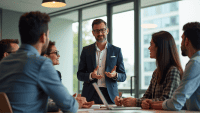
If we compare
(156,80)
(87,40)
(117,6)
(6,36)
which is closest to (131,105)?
(156,80)

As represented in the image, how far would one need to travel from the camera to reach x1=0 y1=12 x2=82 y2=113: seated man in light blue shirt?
1337 mm

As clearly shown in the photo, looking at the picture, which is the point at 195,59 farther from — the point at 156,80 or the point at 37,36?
the point at 37,36

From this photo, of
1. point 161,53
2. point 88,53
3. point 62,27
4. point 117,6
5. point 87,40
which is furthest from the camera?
point 62,27

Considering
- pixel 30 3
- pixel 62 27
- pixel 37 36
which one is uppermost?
pixel 30 3

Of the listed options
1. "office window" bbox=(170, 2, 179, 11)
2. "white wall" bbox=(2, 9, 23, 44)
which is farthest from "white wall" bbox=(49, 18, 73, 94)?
"office window" bbox=(170, 2, 179, 11)

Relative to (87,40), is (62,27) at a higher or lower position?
higher

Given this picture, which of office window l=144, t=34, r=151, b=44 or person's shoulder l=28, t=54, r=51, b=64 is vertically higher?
office window l=144, t=34, r=151, b=44

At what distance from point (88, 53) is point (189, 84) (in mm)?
1726

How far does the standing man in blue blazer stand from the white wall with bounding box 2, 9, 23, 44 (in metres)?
4.80

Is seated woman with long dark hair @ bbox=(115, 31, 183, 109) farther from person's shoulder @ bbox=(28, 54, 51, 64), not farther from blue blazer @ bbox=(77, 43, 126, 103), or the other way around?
person's shoulder @ bbox=(28, 54, 51, 64)

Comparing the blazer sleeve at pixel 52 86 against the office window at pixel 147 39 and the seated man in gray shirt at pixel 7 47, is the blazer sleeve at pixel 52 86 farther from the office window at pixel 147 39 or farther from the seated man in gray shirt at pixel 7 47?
the office window at pixel 147 39

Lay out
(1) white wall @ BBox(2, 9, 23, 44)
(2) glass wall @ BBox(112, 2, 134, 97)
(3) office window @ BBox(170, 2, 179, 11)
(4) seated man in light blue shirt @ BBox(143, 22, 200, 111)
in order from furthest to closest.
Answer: (1) white wall @ BBox(2, 9, 23, 44) < (2) glass wall @ BBox(112, 2, 134, 97) < (3) office window @ BBox(170, 2, 179, 11) < (4) seated man in light blue shirt @ BBox(143, 22, 200, 111)

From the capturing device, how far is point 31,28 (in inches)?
56.8

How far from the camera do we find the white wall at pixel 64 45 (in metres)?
7.68
